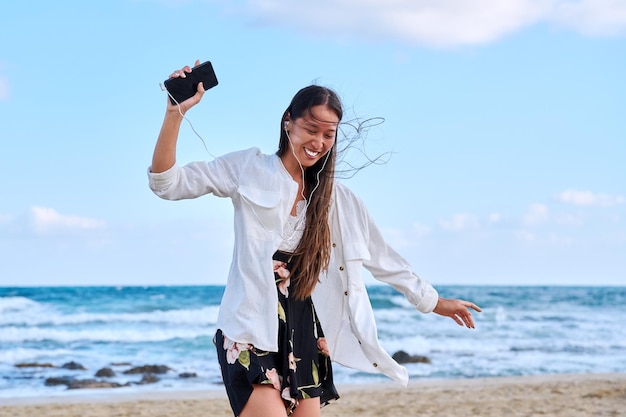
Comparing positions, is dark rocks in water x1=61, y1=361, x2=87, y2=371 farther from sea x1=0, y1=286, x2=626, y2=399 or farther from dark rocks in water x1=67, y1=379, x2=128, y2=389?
dark rocks in water x1=67, y1=379, x2=128, y2=389

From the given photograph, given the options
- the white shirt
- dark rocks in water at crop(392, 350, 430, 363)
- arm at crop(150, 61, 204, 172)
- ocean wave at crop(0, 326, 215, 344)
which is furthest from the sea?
arm at crop(150, 61, 204, 172)

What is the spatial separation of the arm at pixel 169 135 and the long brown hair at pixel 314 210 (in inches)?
17.3

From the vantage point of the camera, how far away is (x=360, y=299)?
3.10 metres

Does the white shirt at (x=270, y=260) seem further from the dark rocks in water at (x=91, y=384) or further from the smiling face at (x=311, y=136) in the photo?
the dark rocks in water at (x=91, y=384)

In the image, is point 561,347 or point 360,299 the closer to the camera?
point 360,299

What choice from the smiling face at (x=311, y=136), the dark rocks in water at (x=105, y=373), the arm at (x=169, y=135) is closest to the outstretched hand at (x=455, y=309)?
the smiling face at (x=311, y=136)

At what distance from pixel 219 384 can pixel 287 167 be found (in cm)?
731

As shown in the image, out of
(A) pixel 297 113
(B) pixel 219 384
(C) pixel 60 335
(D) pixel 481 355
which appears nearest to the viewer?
(A) pixel 297 113

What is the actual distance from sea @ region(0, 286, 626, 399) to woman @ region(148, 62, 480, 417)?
663 cm

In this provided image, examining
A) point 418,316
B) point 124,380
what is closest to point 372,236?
point 124,380

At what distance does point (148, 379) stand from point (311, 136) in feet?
26.3

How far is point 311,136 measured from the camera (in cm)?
287

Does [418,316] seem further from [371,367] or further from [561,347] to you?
[371,367]

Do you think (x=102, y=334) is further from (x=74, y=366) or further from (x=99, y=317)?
(x=74, y=366)
